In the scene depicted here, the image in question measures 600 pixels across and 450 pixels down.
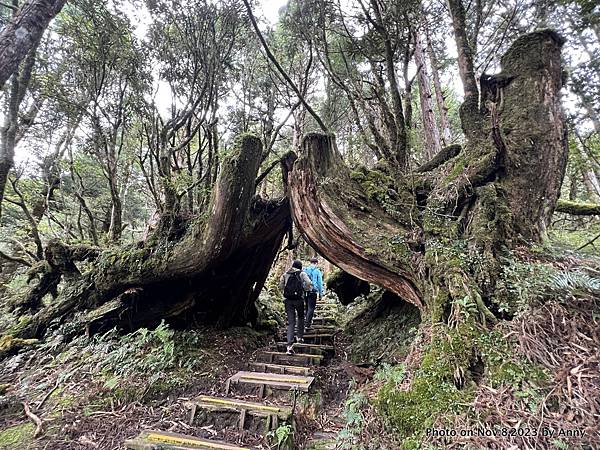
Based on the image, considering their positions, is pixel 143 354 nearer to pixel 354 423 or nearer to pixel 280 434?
pixel 280 434

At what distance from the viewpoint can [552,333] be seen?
9.36 ft

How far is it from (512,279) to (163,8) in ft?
28.9

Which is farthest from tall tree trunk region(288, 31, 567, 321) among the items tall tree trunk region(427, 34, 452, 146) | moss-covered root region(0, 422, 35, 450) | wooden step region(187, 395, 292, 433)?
tall tree trunk region(427, 34, 452, 146)

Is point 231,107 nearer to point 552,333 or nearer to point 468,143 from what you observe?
point 468,143

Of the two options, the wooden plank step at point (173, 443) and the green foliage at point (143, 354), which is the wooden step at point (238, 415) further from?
the green foliage at point (143, 354)

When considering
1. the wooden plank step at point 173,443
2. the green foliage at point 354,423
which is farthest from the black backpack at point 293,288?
the wooden plank step at point 173,443

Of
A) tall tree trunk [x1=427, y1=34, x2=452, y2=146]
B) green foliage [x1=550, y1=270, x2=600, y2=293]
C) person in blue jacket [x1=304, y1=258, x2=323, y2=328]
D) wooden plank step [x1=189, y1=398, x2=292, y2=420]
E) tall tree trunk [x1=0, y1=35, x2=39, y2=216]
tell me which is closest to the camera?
green foliage [x1=550, y1=270, x2=600, y2=293]

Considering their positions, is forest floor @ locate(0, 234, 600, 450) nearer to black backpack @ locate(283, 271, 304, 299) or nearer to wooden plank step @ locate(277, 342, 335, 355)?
wooden plank step @ locate(277, 342, 335, 355)

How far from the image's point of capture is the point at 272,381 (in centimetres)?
465

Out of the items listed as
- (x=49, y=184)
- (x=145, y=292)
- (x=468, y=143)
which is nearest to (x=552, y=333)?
(x=468, y=143)

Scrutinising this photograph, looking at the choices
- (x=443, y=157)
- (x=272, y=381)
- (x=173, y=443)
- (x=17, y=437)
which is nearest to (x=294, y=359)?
(x=272, y=381)

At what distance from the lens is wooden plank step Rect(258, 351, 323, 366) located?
5.78m

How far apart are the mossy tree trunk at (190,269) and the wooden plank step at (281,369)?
212cm

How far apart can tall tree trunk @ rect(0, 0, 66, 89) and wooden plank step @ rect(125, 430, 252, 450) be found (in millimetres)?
4177
